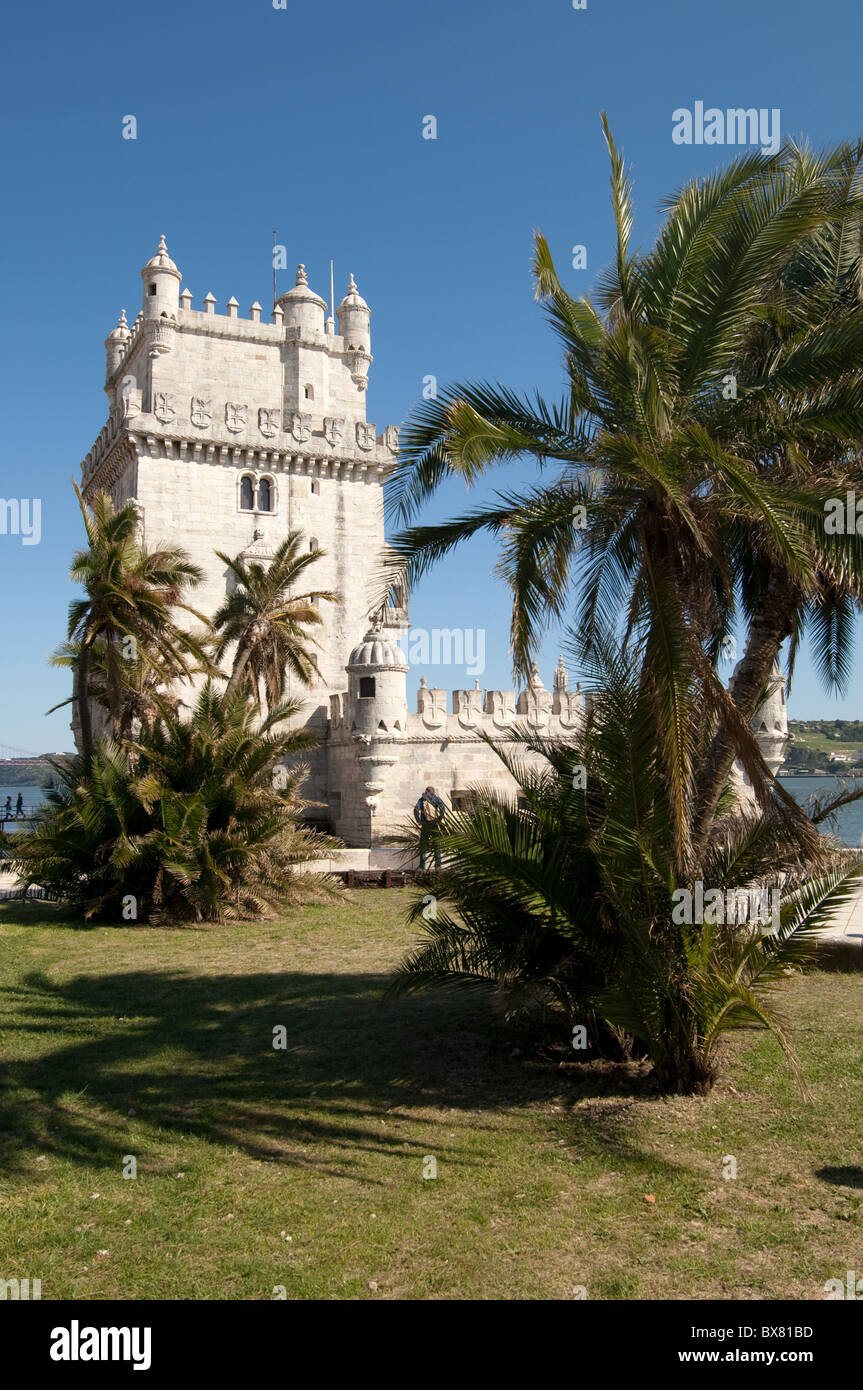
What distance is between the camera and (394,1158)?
20.4 ft

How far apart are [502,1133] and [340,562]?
24971 mm

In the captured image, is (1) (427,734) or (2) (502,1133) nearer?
(2) (502,1133)

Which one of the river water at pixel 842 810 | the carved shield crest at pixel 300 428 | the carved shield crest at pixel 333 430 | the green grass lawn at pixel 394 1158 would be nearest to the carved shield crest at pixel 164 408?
the carved shield crest at pixel 300 428

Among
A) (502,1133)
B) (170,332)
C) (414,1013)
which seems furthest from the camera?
(170,332)

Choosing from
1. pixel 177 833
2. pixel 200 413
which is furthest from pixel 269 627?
pixel 200 413

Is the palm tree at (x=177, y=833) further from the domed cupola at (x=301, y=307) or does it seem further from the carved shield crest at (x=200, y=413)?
the domed cupola at (x=301, y=307)

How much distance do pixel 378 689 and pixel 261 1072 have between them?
16.2 meters

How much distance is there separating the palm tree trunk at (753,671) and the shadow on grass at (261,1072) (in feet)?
7.37

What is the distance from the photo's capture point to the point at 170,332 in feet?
94.3

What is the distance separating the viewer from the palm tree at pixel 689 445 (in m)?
6.61

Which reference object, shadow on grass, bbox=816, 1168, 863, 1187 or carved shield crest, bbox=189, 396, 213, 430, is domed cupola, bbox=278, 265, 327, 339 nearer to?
carved shield crest, bbox=189, 396, 213, 430

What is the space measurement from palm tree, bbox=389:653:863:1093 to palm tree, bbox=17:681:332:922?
7.16 metres

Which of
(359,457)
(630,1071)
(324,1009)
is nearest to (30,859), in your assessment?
(324,1009)
